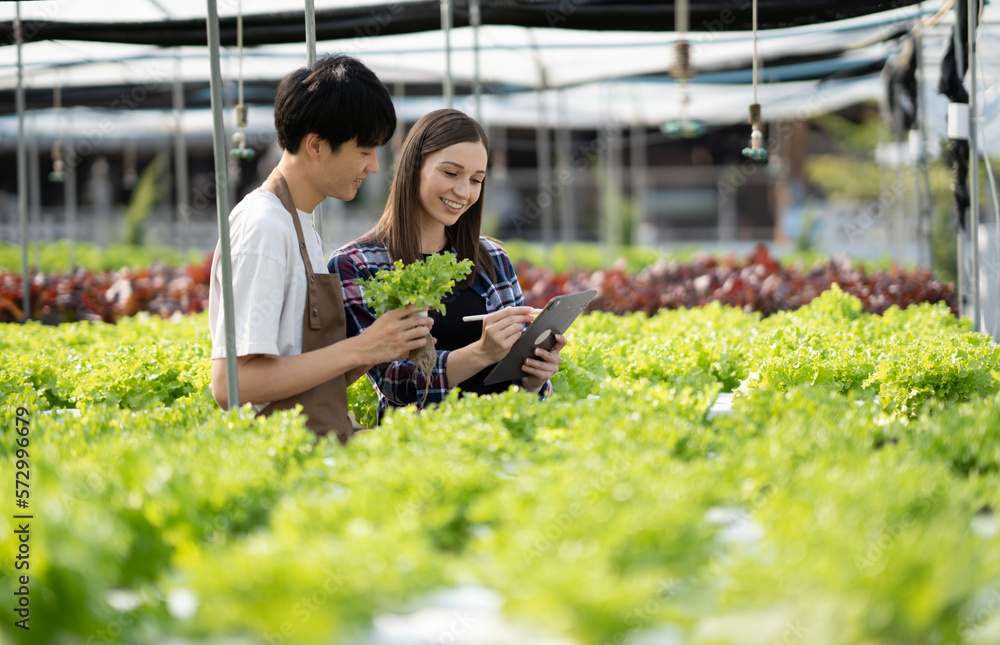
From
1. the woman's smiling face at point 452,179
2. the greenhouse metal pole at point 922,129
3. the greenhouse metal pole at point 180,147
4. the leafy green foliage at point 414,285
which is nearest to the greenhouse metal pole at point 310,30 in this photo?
the woman's smiling face at point 452,179

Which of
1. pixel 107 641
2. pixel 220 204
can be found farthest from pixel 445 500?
pixel 220 204

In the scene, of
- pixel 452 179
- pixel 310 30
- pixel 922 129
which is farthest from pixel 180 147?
pixel 922 129

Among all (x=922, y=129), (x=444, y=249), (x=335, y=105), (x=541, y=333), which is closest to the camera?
(x=335, y=105)

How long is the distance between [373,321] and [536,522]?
1556mm

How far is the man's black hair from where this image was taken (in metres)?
2.26

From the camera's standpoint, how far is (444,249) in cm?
312

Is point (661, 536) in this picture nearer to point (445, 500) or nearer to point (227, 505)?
point (445, 500)

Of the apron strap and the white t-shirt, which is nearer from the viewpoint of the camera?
the white t-shirt

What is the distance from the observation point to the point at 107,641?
1223 millimetres

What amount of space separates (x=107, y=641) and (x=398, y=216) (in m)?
1.95

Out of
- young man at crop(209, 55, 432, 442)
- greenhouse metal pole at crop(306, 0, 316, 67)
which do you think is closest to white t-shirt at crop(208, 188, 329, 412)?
young man at crop(209, 55, 432, 442)

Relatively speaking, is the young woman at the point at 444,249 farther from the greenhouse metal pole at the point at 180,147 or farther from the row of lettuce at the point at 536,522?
the greenhouse metal pole at the point at 180,147

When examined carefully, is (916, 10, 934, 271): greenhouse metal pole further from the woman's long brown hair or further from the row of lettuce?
the row of lettuce

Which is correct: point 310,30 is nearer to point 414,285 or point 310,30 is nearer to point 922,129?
point 414,285
